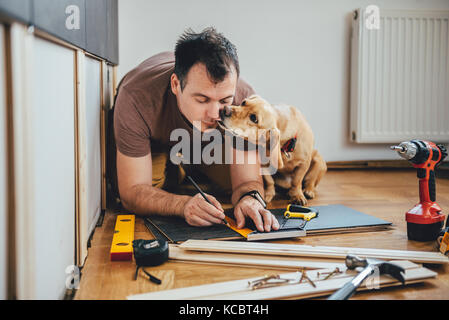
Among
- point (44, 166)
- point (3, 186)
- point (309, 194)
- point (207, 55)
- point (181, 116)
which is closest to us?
point (3, 186)

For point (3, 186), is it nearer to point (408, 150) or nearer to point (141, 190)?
point (141, 190)

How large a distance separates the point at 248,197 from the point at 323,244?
33cm

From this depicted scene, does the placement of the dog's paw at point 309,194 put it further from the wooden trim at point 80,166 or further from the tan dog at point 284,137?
the wooden trim at point 80,166

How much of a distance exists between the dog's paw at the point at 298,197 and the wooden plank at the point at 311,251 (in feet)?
2.48

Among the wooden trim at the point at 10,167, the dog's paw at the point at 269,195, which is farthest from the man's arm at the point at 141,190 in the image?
the wooden trim at the point at 10,167

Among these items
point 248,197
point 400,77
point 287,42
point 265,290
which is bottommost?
point 265,290

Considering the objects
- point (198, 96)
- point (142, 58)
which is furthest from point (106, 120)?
point (142, 58)

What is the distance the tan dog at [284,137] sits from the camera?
1.76 metres

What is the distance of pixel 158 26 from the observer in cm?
285

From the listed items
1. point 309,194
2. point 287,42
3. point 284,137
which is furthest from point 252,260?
point 287,42

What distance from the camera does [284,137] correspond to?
1.93 meters

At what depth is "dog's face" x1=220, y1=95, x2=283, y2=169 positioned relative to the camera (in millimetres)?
1724
